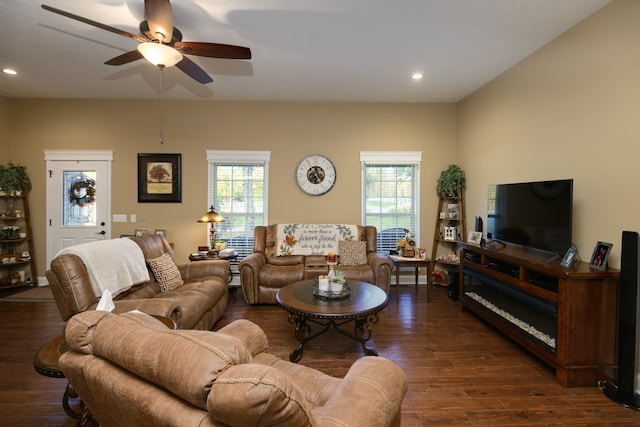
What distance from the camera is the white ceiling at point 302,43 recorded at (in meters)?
2.49

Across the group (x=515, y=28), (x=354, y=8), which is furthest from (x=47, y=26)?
(x=515, y=28)

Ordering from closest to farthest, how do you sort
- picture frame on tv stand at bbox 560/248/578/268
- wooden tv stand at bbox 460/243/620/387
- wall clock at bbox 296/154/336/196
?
wooden tv stand at bbox 460/243/620/387 < picture frame on tv stand at bbox 560/248/578/268 < wall clock at bbox 296/154/336/196

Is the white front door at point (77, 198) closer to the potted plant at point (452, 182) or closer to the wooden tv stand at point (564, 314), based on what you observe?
the potted plant at point (452, 182)

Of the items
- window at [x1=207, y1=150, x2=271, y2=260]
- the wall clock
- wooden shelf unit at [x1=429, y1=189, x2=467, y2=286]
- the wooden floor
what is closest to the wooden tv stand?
the wooden floor

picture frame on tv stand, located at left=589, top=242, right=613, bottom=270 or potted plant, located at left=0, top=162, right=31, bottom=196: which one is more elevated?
potted plant, located at left=0, top=162, right=31, bottom=196

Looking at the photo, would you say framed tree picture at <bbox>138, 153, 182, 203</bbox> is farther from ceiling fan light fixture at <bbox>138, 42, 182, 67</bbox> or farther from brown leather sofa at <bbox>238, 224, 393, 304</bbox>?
ceiling fan light fixture at <bbox>138, 42, 182, 67</bbox>

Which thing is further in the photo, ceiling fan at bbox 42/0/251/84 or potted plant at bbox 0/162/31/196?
potted plant at bbox 0/162/31/196

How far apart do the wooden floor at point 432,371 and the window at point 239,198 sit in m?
1.51

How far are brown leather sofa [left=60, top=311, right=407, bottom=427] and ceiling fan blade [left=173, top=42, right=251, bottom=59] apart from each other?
209 cm

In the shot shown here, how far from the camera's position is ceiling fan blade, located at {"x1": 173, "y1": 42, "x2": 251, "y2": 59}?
230cm

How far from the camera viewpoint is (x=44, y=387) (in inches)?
87.3

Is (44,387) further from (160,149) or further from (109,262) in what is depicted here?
(160,149)

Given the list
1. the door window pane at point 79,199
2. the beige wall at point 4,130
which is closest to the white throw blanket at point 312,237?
the door window pane at point 79,199

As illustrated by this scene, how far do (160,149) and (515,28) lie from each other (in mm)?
4957
